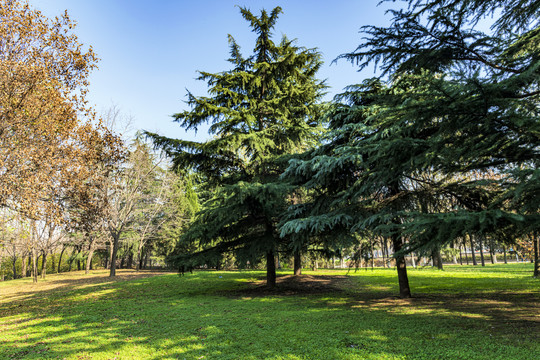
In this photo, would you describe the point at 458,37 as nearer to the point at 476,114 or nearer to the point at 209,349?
the point at 476,114

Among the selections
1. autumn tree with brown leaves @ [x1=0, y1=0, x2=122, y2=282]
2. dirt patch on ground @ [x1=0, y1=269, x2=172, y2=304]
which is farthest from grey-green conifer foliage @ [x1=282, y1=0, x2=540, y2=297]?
dirt patch on ground @ [x1=0, y1=269, x2=172, y2=304]

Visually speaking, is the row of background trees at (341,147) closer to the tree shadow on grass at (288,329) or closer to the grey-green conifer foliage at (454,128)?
the grey-green conifer foliage at (454,128)

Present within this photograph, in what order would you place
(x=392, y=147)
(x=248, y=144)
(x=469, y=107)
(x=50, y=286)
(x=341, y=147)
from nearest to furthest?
1. (x=469, y=107)
2. (x=392, y=147)
3. (x=341, y=147)
4. (x=248, y=144)
5. (x=50, y=286)

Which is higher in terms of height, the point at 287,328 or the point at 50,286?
the point at 287,328

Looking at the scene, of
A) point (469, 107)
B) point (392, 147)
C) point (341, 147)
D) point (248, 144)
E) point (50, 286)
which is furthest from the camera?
point (50, 286)

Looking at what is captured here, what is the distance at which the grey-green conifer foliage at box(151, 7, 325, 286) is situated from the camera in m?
11.3

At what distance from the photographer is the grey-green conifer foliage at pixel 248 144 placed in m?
11.3

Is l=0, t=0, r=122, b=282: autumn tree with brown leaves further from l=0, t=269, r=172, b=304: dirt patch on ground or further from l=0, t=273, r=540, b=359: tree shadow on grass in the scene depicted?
→ l=0, t=269, r=172, b=304: dirt patch on ground

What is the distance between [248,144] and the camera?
12.8 meters

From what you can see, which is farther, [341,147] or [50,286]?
[50,286]

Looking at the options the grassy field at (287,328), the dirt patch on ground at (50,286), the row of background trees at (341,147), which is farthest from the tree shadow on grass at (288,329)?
the dirt patch on ground at (50,286)

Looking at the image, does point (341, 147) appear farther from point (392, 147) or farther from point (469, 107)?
point (469, 107)

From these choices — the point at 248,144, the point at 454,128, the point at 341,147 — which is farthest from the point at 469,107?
the point at 248,144

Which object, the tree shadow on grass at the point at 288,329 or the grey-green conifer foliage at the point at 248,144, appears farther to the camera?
the grey-green conifer foliage at the point at 248,144
